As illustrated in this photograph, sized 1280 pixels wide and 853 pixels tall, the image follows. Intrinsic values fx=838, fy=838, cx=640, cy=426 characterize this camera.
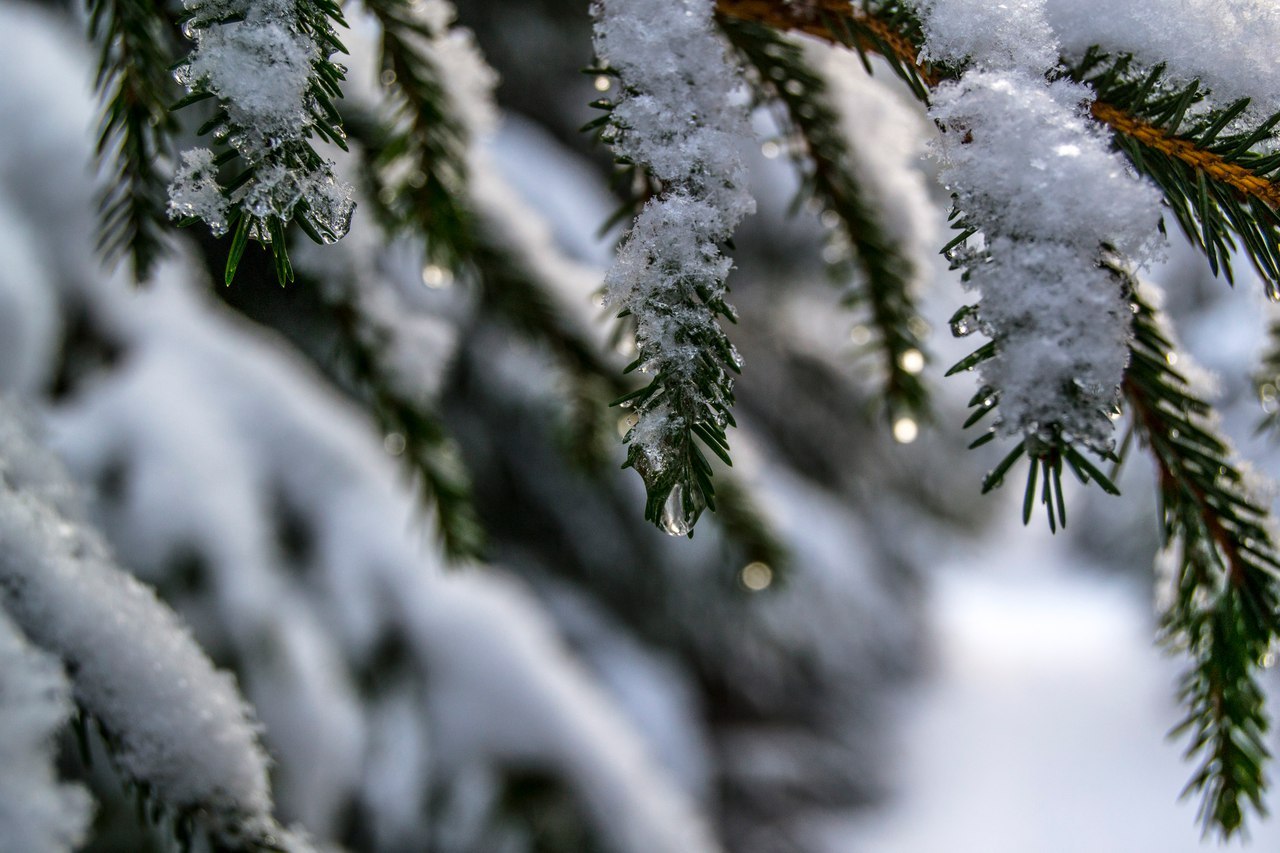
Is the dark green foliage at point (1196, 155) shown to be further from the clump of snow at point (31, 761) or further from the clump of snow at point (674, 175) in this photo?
the clump of snow at point (31, 761)

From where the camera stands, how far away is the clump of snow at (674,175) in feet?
1.23

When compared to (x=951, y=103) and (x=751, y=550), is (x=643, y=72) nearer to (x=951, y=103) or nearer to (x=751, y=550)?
(x=951, y=103)

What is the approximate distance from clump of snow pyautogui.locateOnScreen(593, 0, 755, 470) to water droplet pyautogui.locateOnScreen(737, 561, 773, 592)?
735 mm

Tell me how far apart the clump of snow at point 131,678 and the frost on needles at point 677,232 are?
32 centimetres

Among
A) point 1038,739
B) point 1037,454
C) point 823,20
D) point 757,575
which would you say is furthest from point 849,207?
point 1038,739

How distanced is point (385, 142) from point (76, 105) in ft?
2.54

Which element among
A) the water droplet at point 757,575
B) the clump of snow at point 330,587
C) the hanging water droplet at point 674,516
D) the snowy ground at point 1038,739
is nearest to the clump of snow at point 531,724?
the clump of snow at point 330,587

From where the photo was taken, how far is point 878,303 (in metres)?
0.77

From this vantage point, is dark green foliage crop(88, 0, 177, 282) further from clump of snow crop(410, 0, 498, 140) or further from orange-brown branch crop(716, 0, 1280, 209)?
orange-brown branch crop(716, 0, 1280, 209)

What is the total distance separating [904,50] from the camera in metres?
0.48

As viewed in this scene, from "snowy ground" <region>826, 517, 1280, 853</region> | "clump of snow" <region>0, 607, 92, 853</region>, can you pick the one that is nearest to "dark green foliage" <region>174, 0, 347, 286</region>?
"clump of snow" <region>0, 607, 92, 853</region>

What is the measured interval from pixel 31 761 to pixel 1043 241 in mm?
542

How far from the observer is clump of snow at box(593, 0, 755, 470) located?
0.38 metres

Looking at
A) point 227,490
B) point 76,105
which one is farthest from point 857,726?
point 76,105
